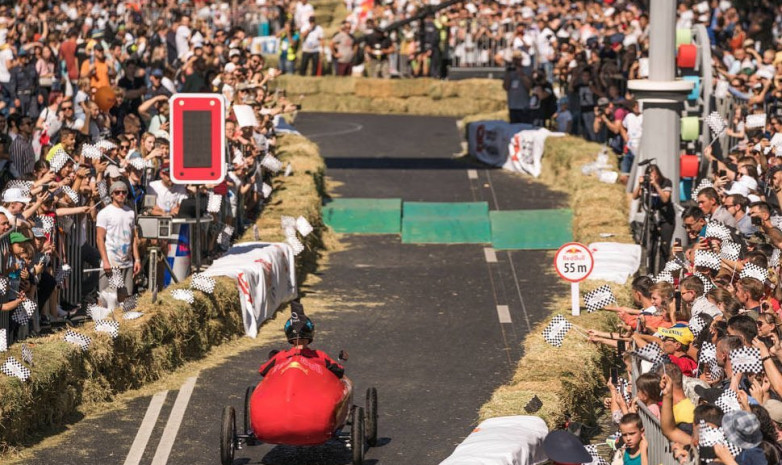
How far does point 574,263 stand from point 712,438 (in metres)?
7.40

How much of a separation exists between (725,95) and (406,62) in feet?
52.1

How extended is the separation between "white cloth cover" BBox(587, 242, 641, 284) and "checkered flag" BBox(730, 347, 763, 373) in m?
7.43

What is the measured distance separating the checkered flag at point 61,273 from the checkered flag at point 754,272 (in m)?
7.32

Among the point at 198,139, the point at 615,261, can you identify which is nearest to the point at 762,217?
the point at 615,261

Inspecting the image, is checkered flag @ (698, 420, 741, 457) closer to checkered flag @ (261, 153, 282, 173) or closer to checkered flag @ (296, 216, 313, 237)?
checkered flag @ (296, 216, 313, 237)

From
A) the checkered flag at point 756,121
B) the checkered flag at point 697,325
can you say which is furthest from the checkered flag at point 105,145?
the checkered flag at point 756,121

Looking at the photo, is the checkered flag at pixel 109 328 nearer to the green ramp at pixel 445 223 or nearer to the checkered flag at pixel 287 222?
the checkered flag at pixel 287 222

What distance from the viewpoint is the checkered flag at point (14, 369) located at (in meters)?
12.7

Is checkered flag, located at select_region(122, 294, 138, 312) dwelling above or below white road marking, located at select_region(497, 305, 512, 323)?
above

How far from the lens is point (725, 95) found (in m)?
25.6

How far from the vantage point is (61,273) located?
16312 millimetres

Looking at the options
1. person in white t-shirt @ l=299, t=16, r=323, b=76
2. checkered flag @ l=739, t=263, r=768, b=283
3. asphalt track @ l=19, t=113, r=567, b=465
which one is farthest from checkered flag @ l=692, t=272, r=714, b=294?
person in white t-shirt @ l=299, t=16, r=323, b=76

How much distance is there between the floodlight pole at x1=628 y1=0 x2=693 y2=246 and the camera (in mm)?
20391

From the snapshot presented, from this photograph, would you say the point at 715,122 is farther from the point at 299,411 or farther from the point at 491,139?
the point at 491,139
